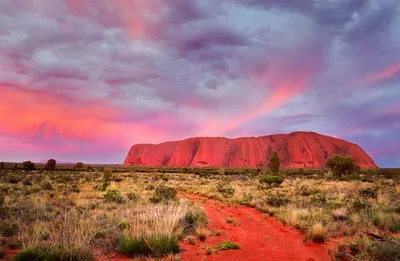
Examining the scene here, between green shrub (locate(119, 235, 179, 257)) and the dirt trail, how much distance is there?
0.45 m

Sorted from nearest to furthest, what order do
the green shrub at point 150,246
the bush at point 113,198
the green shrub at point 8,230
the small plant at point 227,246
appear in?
the green shrub at point 150,246 → the small plant at point 227,246 → the green shrub at point 8,230 → the bush at point 113,198

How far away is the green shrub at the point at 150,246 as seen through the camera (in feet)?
27.5

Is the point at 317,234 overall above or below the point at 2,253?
above

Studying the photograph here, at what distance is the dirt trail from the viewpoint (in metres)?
8.55

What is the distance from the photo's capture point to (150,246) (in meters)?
8.27

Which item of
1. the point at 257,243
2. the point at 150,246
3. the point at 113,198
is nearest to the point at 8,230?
the point at 150,246

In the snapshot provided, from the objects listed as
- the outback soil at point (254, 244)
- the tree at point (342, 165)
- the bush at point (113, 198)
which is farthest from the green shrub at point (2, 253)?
the tree at point (342, 165)

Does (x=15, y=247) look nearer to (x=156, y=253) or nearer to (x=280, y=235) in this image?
(x=156, y=253)

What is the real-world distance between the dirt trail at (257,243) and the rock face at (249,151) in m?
145

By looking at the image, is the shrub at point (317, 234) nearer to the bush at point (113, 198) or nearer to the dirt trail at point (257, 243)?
the dirt trail at point (257, 243)

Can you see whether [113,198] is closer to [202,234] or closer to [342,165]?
[202,234]

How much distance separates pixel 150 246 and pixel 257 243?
12.4 ft

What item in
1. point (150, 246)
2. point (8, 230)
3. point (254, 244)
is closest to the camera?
point (150, 246)

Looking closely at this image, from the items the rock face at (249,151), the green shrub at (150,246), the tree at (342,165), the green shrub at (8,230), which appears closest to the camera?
the green shrub at (150,246)
